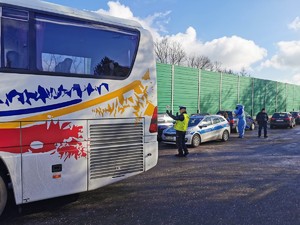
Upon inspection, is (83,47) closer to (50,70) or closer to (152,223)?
(50,70)

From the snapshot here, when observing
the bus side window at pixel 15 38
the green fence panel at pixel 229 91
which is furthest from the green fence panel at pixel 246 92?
the bus side window at pixel 15 38

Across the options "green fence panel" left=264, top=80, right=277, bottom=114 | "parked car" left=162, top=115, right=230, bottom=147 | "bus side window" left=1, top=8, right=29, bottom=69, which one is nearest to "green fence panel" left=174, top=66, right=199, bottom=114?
"parked car" left=162, top=115, right=230, bottom=147

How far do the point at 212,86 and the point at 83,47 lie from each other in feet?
78.6

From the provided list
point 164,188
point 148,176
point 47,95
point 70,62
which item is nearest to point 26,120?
point 47,95

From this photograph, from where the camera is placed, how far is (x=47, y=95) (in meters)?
4.95

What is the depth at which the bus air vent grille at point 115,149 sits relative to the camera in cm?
557

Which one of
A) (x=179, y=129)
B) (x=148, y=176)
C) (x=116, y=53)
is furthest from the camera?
(x=179, y=129)

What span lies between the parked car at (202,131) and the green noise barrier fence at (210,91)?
654cm

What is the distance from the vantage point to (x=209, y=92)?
27875 millimetres

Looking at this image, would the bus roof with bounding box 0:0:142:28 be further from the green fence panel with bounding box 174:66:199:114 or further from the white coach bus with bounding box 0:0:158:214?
the green fence panel with bounding box 174:66:199:114

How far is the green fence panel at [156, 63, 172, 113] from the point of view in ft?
73.0

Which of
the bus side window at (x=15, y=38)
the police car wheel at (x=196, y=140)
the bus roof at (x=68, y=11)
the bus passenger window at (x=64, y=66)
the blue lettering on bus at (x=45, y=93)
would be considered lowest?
the police car wheel at (x=196, y=140)

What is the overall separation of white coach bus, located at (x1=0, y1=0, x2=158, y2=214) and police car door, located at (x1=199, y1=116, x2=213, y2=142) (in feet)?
27.2

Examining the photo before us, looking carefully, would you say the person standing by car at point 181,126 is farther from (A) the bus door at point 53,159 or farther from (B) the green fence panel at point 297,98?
(B) the green fence panel at point 297,98
